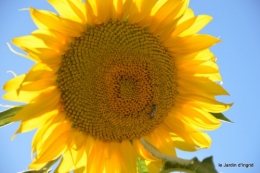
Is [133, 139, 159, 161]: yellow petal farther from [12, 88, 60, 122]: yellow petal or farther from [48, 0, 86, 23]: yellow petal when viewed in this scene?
[48, 0, 86, 23]: yellow petal

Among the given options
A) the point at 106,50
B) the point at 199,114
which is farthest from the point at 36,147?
the point at 199,114

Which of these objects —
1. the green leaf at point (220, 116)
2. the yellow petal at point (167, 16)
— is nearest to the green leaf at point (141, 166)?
the green leaf at point (220, 116)

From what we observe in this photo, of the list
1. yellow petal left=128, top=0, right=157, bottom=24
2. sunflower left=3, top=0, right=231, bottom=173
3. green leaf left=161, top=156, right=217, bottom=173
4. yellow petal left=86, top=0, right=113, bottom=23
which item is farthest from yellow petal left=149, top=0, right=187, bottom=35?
green leaf left=161, top=156, right=217, bottom=173

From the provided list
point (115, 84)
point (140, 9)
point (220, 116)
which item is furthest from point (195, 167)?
point (140, 9)

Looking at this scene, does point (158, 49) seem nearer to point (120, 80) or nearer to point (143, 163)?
point (120, 80)

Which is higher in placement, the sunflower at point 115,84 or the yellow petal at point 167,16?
the yellow petal at point 167,16

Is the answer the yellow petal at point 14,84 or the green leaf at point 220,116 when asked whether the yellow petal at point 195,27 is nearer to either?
the green leaf at point 220,116
